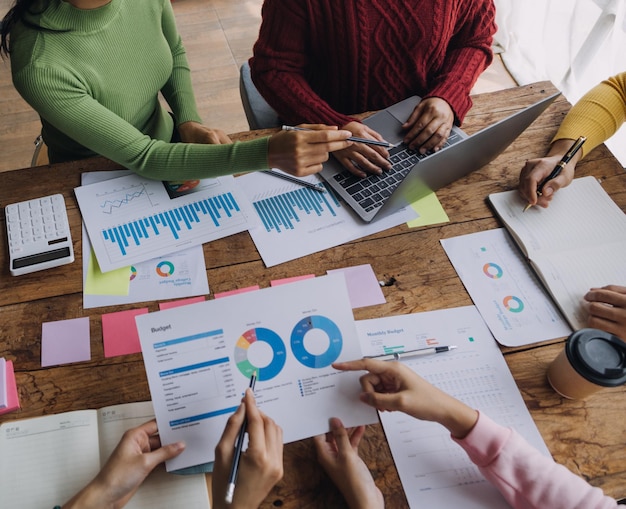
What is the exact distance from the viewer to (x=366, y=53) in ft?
4.03

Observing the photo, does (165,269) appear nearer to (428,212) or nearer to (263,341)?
(263,341)

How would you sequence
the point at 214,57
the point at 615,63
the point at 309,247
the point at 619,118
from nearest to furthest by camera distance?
1. the point at 309,247
2. the point at 619,118
3. the point at 615,63
4. the point at 214,57

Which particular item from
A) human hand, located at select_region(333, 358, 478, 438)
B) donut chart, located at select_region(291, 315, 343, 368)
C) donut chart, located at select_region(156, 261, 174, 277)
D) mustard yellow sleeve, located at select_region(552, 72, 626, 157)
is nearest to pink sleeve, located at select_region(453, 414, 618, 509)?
human hand, located at select_region(333, 358, 478, 438)

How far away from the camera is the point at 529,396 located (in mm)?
853

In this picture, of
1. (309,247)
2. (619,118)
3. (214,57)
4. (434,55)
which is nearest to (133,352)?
(309,247)

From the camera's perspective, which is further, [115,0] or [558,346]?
[115,0]

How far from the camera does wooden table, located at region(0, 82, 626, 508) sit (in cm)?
79

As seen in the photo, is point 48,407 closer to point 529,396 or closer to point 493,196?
point 529,396

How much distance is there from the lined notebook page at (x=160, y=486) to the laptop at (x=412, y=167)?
58 centimetres

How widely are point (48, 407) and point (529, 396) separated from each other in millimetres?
795

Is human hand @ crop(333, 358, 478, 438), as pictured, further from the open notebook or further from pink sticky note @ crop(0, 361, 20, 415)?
pink sticky note @ crop(0, 361, 20, 415)

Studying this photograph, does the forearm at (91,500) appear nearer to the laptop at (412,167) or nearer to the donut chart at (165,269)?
Result: the donut chart at (165,269)

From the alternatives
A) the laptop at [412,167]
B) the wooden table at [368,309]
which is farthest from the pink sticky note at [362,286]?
the laptop at [412,167]

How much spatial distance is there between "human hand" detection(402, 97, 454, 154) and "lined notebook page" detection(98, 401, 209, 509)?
2.69 feet
